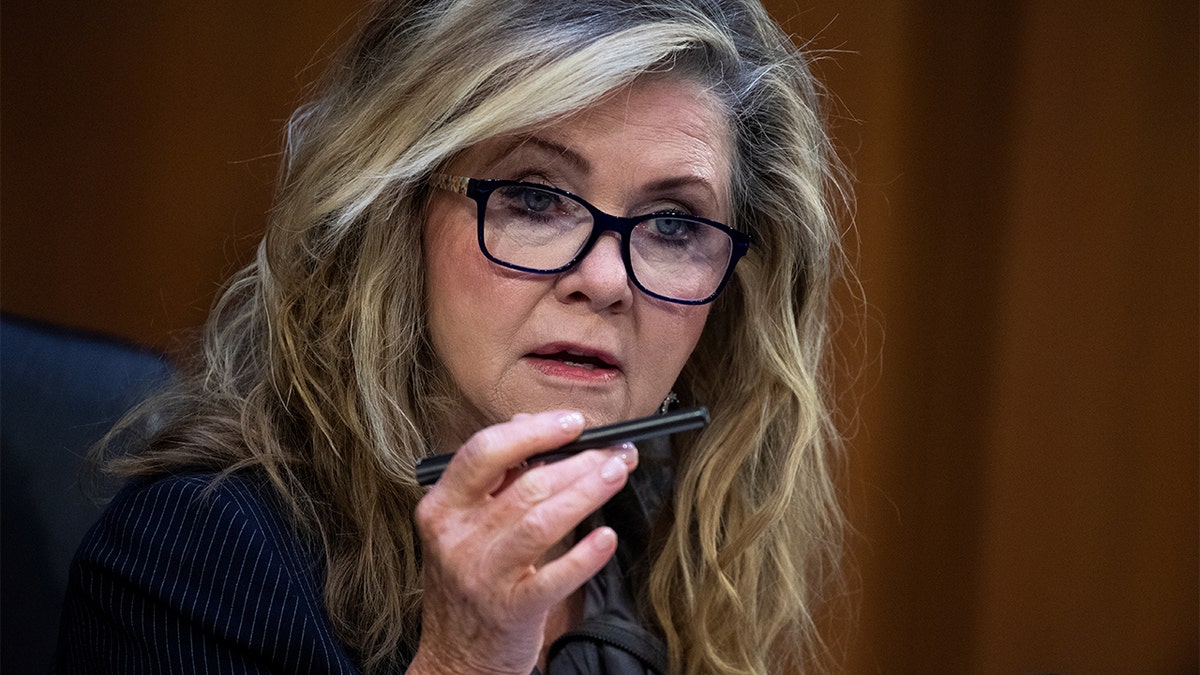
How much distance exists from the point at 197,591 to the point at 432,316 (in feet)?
1.08

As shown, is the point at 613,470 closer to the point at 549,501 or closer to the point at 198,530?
the point at 549,501

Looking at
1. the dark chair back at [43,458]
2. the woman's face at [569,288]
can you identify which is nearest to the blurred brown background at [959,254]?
the dark chair back at [43,458]

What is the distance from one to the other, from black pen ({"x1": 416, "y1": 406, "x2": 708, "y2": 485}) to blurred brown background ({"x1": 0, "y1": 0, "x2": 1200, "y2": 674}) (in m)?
0.80

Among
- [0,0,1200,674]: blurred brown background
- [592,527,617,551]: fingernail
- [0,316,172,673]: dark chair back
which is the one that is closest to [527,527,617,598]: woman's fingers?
[592,527,617,551]: fingernail

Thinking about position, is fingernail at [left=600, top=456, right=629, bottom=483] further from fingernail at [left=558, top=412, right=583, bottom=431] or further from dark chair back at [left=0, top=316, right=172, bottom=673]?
dark chair back at [left=0, top=316, right=172, bottom=673]

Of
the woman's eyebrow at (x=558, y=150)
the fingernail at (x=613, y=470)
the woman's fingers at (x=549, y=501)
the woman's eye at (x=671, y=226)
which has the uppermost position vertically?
the woman's eyebrow at (x=558, y=150)

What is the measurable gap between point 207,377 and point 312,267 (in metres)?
0.16

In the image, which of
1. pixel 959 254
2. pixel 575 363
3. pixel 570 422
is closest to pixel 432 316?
pixel 575 363

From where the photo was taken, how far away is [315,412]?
0.99m

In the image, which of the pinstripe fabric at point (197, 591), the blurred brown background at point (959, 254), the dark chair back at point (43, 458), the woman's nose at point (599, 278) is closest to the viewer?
the pinstripe fabric at point (197, 591)

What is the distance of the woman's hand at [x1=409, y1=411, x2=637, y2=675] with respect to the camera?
666mm

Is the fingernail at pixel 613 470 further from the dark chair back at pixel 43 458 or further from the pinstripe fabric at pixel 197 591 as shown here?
the dark chair back at pixel 43 458

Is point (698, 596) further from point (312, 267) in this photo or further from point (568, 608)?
point (312, 267)

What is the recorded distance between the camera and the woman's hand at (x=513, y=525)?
2.19ft
